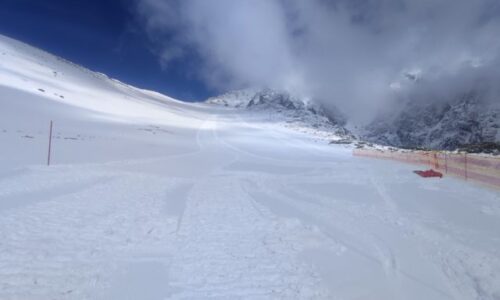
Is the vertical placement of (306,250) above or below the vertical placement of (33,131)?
below

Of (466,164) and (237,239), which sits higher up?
(466,164)

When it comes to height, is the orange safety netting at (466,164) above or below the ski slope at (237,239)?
above

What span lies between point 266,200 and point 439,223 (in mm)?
4715

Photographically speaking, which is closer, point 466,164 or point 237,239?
point 237,239

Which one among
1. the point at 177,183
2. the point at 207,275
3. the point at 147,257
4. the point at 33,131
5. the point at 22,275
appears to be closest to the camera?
the point at 22,275

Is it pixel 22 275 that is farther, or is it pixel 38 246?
pixel 38 246

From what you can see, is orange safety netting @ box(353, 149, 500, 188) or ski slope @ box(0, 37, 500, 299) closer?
ski slope @ box(0, 37, 500, 299)

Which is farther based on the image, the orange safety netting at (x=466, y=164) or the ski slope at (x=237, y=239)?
the orange safety netting at (x=466, y=164)

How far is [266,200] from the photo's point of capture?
10.2m

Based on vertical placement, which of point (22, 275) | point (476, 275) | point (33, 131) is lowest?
point (22, 275)

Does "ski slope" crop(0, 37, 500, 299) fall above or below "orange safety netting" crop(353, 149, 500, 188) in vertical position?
below

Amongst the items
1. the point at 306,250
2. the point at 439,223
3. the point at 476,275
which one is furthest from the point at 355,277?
the point at 439,223

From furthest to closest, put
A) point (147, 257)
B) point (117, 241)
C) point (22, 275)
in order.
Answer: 1. point (117, 241)
2. point (147, 257)
3. point (22, 275)

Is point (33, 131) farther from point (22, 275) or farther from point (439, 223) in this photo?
point (439, 223)
